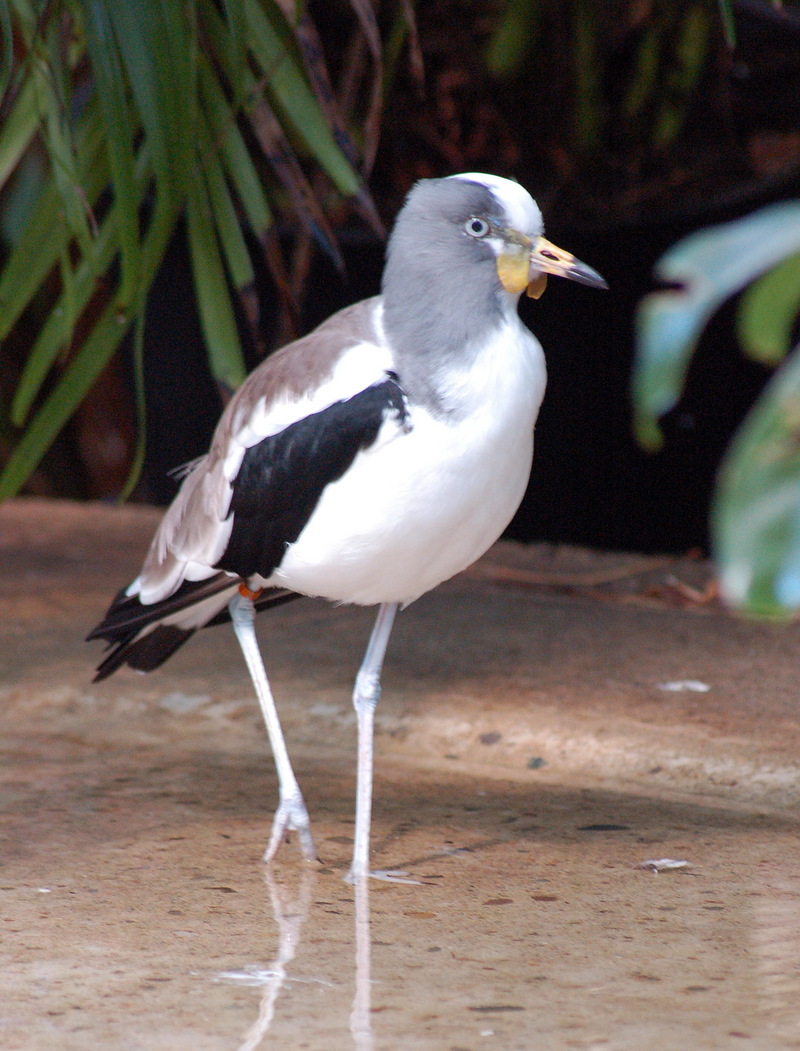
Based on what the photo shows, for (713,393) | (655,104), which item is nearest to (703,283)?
(713,393)

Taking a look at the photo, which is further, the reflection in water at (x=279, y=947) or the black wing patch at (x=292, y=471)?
the black wing patch at (x=292, y=471)

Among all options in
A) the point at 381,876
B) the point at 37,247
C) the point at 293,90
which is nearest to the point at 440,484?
the point at 381,876

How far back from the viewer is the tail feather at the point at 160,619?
2.28m

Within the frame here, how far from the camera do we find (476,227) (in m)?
1.95

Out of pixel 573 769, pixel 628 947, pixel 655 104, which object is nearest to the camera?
pixel 628 947

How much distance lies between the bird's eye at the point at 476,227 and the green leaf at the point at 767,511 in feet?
4.70

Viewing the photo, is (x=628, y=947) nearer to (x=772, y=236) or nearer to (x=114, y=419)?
(x=772, y=236)

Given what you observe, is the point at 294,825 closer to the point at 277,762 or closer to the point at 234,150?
the point at 277,762

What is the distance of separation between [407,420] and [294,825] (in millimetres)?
702

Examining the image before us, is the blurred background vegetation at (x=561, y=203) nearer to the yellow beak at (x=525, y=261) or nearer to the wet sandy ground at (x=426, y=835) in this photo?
the wet sandy ground at (x=426, y=835)

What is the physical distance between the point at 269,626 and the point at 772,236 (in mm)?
2861

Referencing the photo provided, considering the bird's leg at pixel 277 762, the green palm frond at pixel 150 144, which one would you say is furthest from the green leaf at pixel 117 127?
the bird's leg at pixel 277 762

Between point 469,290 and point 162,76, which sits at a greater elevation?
point 162,76

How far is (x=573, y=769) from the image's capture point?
2553mm
